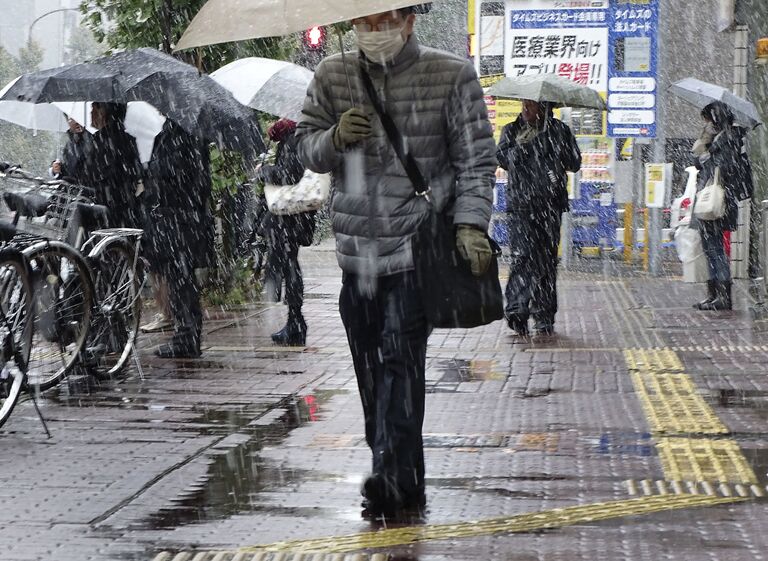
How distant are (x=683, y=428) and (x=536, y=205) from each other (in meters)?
4.75

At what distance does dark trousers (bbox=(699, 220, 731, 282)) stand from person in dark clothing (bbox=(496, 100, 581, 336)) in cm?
261

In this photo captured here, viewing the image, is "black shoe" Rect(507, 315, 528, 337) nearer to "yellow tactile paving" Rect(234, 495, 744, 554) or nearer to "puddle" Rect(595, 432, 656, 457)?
"puddle" Rect(595, 432, 656, 457)

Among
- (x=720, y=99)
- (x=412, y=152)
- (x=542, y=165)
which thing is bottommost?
(x=542, y=165)

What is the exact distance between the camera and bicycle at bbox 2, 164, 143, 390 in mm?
8023

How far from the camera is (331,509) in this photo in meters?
5.43

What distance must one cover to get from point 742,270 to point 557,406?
8.09 metres

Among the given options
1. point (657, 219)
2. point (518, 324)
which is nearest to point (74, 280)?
point (518, 324)

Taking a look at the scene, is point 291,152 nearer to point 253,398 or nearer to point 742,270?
point 253,398

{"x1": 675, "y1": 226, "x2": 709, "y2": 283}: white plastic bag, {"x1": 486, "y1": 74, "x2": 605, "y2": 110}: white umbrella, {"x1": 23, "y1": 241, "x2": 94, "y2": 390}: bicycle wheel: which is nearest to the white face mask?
{"x1": 23, "y1": 241, "x2": 94, "y2": 390}: bicycle wheel

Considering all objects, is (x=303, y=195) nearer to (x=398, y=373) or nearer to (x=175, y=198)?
(x=175, y=198)

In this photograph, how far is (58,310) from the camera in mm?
8211

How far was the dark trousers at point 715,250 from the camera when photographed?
1370 cm

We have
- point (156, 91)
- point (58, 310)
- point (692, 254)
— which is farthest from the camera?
point (692, 254)

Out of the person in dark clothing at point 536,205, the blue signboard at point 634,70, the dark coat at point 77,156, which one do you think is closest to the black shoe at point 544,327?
the person in dark clothing at point 536,205
